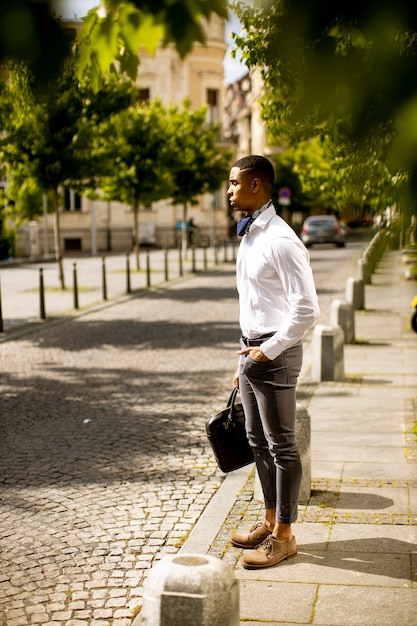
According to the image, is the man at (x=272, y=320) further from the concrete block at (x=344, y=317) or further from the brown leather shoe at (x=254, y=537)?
the concrete block at (x=344, y=317)

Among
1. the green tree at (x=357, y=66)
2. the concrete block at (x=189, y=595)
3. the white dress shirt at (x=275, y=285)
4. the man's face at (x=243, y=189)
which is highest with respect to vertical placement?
the green tree at (x=357, y=66)

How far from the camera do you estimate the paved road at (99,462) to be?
15.2 feet

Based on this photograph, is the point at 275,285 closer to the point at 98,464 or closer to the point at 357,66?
the point at 357,66

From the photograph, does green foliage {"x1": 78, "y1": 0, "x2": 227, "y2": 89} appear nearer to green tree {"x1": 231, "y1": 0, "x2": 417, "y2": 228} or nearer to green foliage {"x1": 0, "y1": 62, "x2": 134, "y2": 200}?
green tree {"x1": 231, "y1": 0, "x2": 417, "y2": 228}

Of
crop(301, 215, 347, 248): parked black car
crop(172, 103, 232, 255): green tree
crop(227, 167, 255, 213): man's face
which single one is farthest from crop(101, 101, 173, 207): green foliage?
crop(227, 167, 255, 213): man's face

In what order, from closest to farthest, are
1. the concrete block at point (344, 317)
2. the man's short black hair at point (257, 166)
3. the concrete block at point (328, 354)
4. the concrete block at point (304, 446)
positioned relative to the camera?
the man's short black hair at point (257, 166) → the concrete block at point (304, 446) → the concrete block at point (328, 354) → the concrete block at point (344, 317)

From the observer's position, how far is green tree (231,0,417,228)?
1864 mm

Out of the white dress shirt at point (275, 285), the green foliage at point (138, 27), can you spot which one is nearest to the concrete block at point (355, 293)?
the white dress shirt at point (275, 285)

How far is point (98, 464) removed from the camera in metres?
7.08

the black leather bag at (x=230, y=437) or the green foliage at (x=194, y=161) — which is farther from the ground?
the green foliage at (x=194, y=161)

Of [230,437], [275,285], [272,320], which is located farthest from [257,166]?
[230,437]

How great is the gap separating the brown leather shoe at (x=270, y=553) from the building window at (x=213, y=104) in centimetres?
5402

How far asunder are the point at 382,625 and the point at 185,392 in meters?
6.25

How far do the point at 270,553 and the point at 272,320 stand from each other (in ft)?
3.63
